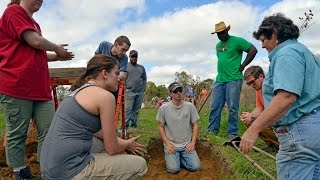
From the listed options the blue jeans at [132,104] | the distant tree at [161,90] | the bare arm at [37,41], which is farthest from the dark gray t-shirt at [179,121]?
the distant tree at [161,90]

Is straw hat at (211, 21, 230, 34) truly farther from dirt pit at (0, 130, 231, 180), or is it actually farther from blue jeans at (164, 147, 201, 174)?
blue jeans at (164, 147, 201, 174)

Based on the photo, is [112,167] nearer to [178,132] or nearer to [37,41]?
[37,41]

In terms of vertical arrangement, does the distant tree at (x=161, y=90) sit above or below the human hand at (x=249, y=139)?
below

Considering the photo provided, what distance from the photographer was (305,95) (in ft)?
8.98

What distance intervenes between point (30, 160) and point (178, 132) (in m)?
2.57

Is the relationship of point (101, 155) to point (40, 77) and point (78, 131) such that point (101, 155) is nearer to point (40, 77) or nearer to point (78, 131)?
point (78, 131)

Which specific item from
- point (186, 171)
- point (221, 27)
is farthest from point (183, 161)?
point (221, 27)

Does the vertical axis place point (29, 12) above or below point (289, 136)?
above

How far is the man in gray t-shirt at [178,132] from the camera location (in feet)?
20.4

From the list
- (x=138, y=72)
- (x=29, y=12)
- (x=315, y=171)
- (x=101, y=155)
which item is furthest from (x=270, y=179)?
(x=138, y=72)

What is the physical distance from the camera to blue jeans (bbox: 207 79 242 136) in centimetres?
681

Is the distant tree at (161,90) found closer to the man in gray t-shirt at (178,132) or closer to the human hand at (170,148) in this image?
the man in gray t-shirt at (178,132)

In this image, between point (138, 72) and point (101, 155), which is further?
point (138, 72)

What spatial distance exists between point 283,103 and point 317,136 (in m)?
0.36
